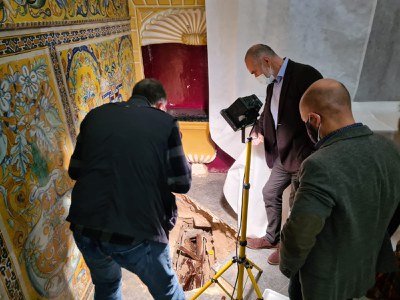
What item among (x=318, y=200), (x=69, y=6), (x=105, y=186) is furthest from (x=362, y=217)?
(x=69, y=6)

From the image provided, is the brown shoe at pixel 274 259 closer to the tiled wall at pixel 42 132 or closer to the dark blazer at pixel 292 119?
the dark blazer at pixel 292 119

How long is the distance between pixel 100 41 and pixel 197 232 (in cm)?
184

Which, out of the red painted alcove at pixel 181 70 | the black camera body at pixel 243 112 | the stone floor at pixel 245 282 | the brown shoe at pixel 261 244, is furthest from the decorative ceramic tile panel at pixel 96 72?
the brown shoe at pixel 261 244

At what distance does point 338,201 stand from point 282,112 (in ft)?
2.98

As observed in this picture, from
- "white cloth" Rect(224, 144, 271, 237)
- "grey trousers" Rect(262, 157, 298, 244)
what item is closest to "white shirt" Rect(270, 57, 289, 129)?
"grey trousers" Rect(262, 157, 298, 244)

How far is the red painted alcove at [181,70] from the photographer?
2881 millimetres

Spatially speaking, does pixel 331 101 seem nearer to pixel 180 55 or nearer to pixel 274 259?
pixel 274 259

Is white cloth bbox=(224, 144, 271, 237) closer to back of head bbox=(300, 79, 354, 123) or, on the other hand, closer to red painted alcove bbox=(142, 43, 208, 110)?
red painted alcove bbox=(142, 43, 208, 110)

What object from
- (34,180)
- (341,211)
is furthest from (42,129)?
(341,211)

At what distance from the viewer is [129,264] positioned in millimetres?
1203

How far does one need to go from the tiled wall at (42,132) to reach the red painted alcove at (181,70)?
1.12 metres

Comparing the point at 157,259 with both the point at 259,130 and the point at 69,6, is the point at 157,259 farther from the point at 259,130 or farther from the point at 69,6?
the point at 69,6

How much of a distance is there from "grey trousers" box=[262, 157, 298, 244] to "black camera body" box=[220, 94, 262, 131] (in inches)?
23.4

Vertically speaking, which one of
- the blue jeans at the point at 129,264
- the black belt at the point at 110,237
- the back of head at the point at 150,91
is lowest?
the blue jeans at the point at 129,264
